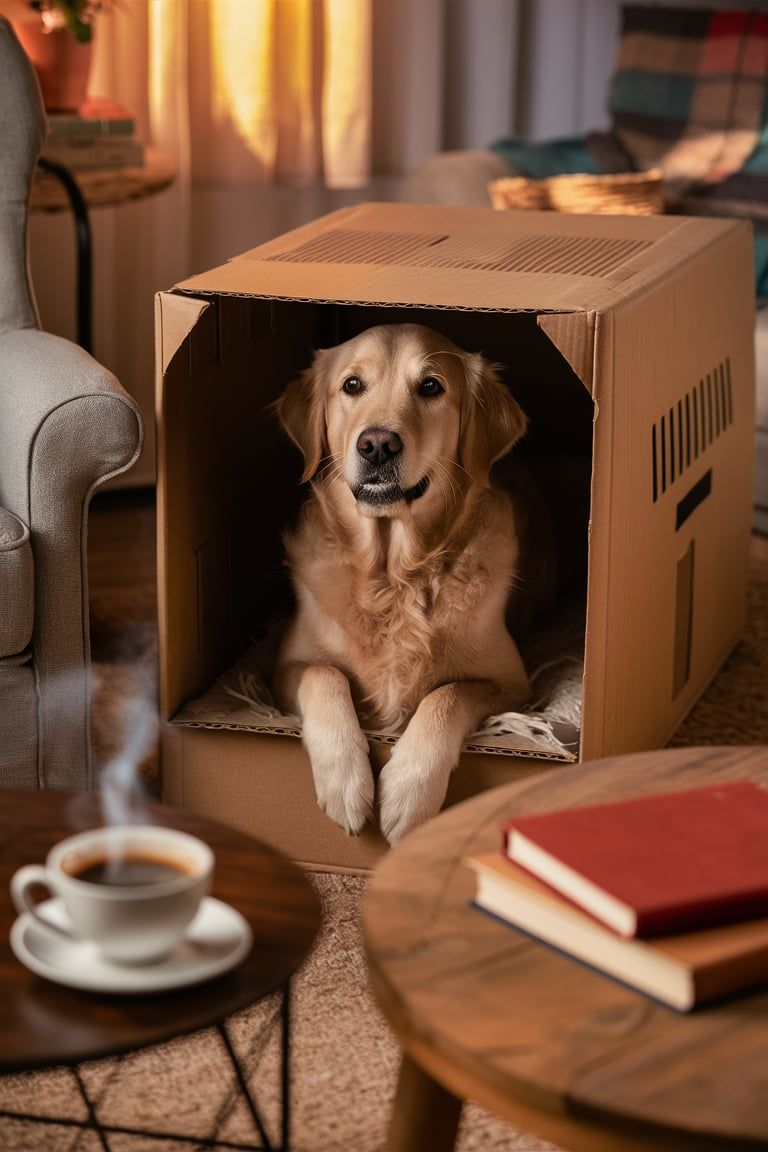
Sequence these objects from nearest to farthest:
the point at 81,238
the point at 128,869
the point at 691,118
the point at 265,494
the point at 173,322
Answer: the point at 128,869 < the point at 173,322 < the point at 265,494 < the point at 81,238 < the point at 691,118

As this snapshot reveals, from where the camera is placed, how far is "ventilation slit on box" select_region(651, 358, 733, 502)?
6.61 feet

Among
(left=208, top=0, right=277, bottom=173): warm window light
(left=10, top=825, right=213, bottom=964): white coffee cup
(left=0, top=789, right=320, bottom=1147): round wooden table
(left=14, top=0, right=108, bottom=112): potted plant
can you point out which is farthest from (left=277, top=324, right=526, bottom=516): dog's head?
(left=208, top=0, right=277, bottom=173): warm window light

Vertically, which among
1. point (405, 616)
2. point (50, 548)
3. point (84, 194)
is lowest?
point (405, 616)

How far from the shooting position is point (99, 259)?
12.0 ft

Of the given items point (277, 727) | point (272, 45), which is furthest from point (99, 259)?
point (277, 727)

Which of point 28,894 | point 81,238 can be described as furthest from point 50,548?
point 81,238

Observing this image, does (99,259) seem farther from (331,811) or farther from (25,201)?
(331,811)

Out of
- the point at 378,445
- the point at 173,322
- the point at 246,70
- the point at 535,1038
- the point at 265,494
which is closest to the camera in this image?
the point at 535,1038

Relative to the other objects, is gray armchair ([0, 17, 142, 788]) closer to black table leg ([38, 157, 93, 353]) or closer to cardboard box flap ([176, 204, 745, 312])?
cardboard box flap ([176, 204, 745, 312])

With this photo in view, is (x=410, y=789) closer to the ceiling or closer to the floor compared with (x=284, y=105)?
closer to the floor

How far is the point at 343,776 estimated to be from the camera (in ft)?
6.10

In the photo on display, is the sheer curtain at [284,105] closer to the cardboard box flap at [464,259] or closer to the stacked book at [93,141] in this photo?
the stacked book at [93,141]

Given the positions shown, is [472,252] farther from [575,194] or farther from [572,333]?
[575,194]

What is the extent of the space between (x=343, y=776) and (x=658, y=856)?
0.91 metres
